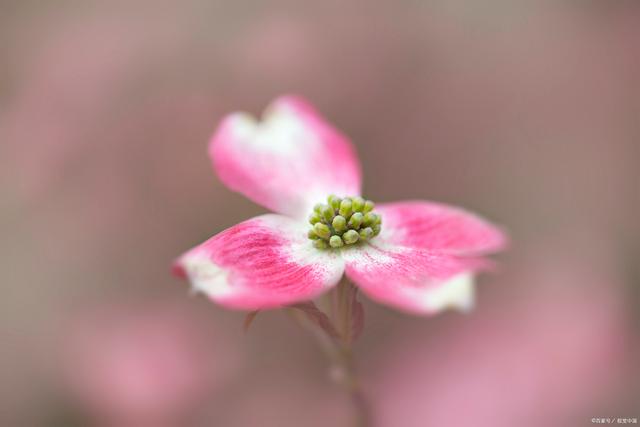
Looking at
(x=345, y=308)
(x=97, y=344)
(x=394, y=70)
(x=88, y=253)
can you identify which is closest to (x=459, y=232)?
(x=345, y=308)

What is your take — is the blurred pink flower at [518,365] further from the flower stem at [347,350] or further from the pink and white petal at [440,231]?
the pink and white petal at [440,231]

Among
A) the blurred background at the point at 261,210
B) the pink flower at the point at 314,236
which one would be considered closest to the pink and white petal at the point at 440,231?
the pink flower at the point at 314,236

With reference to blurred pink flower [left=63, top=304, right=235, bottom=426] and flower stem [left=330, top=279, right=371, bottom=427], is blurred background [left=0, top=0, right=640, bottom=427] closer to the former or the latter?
blurred pink flower [left=63, top=304, right=235, bottom=426]

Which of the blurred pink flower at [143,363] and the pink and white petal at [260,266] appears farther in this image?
the blurred pink flower at [143,363]

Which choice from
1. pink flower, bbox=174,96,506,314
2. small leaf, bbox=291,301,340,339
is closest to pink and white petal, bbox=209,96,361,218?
pink flower, bbox=174,96,506,314

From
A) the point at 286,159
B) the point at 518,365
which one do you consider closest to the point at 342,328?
the point at 286,159

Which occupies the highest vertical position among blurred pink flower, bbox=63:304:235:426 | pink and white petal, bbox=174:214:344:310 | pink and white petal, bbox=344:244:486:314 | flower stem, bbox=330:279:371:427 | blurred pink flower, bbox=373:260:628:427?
pink and white petal, bbox=174:214:344:310

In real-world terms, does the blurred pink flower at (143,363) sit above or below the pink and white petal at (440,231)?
below
